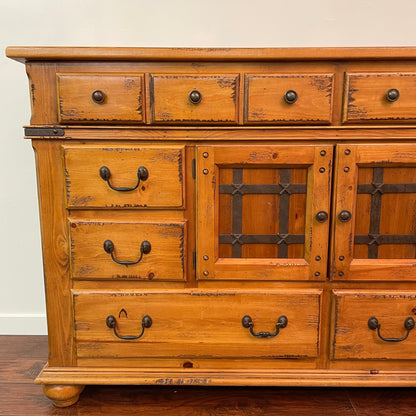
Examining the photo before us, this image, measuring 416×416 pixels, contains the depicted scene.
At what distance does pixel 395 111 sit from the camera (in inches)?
47.9

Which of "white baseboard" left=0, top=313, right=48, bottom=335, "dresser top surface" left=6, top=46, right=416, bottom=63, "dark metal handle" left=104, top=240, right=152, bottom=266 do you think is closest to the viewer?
"dresser top surface" left=6, top=46, right=416, bottom=63

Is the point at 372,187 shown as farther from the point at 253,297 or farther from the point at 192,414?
the point at 192,414

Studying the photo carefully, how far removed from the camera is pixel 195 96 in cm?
120

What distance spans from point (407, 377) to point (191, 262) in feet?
2.86

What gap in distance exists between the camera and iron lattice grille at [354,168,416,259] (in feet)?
4.12

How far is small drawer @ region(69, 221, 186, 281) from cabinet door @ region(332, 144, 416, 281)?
1.81 feet

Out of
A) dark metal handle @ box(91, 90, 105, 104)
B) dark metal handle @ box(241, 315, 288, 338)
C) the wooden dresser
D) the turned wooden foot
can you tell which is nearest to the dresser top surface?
the wooden dresser

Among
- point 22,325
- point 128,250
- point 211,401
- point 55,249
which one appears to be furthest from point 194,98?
point 22,325

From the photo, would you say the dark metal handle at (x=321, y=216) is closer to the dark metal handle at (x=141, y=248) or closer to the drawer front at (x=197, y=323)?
the drawer front at (x=197, y=323)

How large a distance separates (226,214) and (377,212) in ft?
1.68

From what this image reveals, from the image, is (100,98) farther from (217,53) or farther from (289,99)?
(289,99)

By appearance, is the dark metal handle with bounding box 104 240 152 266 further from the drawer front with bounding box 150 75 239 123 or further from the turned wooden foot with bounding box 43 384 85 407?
the turned wooden foot with bounding box 43 384 85 407
